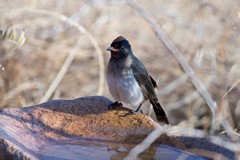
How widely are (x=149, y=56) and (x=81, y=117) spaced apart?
4.75 meters

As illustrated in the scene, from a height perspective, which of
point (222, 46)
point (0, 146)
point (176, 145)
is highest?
point (222, 46)

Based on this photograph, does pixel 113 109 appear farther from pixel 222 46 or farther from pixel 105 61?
pixel 105 61

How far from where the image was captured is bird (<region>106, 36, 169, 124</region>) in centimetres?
626

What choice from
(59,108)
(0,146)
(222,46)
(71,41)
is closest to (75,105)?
(59,108)

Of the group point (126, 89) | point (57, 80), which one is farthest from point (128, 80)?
point (57, 80)

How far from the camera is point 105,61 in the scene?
32.1ft

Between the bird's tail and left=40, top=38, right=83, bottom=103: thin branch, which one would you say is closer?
the bird's tail

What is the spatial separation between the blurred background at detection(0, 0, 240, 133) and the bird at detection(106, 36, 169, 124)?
2189 mm

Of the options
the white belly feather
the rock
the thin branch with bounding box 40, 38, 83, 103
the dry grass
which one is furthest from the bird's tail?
the thin branch with bounding box 40, 38, 83, 103

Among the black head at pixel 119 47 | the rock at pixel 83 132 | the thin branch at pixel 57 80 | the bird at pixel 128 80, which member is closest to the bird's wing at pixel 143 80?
the bird at pixel 128 80

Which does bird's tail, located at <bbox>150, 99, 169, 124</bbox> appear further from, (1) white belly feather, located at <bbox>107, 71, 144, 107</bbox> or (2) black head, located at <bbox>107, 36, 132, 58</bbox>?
(2) black head, located at <bbox>107, 36, 132, 58</bbox>

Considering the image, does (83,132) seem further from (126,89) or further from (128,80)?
(128,80)

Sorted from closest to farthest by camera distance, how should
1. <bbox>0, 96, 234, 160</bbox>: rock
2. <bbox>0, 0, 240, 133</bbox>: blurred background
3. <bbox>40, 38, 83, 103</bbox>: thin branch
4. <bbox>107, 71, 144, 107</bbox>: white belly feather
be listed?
<bbox>0, 96, 234, 160</bbox>: rock → <bbox>107, 71, 144, 107</bbox>: white belly feather → <bbox>40, 38, 83, 103</bbox>: thin branch → <bbox>0, 0, 240, 133</bbox>: blurred background

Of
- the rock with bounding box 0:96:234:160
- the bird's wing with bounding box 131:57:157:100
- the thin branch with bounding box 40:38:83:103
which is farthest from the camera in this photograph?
the thin branch with bounding box 40:38:83:103
